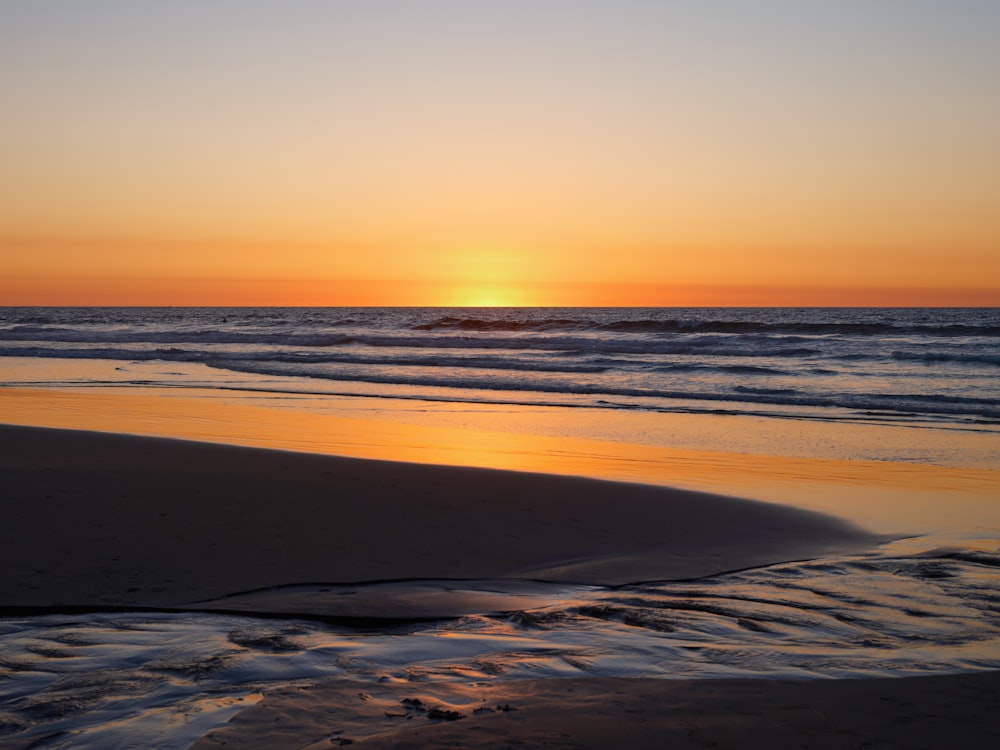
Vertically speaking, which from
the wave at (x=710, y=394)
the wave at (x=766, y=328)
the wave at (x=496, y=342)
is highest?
the wave at (x=766, y=328)

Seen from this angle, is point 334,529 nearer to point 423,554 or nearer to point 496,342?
point 423,554

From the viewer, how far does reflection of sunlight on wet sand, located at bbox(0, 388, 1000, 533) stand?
31.2ft

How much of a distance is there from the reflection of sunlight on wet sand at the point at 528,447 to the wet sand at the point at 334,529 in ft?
3.23

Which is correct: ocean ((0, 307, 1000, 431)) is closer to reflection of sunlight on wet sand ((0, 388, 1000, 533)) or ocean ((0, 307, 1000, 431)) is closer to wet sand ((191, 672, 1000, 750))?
reflection of sunlight on wet sand ((0, 388, 1000, 533))

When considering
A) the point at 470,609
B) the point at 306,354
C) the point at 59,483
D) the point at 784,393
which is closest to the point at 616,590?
the point at 470,609

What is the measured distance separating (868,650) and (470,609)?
2.20m

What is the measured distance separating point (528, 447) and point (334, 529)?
20.4ft

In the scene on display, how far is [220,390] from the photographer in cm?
2261

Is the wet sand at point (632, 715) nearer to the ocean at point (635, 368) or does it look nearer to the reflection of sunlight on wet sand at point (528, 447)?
the reflection of sunlight on wet sand at point (528, 447)

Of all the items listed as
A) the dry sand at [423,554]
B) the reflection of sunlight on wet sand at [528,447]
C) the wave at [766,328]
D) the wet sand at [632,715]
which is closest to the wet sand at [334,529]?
the dry sand at [423,554]

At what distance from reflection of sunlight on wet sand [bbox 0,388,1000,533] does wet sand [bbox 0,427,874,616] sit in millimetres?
985

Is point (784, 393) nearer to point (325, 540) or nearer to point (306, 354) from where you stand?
point (325, 540)

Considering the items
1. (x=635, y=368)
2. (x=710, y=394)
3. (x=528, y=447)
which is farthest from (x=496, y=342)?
(x=528, y=447)

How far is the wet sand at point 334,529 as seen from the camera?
6.17 meters
